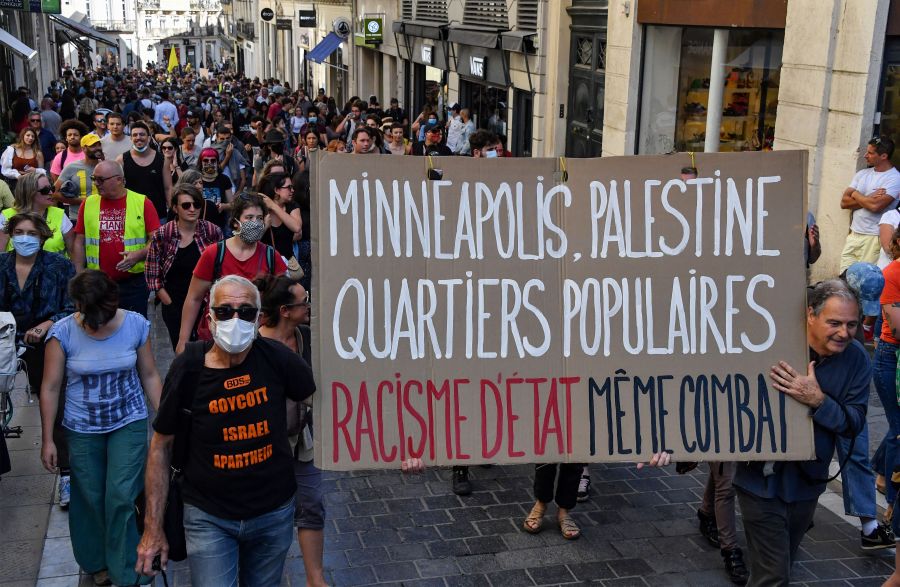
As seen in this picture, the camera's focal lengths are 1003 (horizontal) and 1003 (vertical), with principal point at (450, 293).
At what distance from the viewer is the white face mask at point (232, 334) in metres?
3.64

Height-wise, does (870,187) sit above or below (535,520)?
above

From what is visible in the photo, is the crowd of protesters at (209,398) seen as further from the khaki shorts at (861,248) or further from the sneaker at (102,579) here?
the khaki shorts at (861,248)

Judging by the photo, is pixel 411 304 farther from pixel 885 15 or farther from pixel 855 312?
pixel 885 15

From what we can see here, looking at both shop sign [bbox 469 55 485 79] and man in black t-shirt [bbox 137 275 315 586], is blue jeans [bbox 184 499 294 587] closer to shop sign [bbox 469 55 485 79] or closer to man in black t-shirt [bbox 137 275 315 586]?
man in black t-shirt [bbox 137 275 315 586]

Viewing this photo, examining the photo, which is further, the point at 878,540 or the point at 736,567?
the point at 878,540

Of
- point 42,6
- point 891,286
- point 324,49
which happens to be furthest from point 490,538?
point 324,49

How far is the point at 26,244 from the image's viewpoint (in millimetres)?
5742

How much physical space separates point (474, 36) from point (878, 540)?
55.0ft

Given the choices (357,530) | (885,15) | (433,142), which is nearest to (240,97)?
(433,142)

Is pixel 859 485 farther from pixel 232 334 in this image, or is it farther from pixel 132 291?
pixel 132 291

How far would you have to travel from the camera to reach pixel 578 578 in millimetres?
5055

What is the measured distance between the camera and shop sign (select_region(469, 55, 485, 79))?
20641mm

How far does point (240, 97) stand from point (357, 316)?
30.8 m

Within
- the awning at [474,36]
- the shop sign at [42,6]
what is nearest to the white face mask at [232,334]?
the awning at [474,36]
